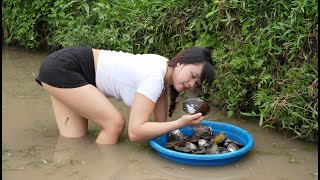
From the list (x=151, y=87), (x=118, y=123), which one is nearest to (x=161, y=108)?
(x=118, y=123)

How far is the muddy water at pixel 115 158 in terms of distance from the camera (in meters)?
2.91

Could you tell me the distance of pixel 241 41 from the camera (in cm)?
378

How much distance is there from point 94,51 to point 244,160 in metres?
1.21

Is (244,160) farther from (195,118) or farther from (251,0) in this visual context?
(251,0)

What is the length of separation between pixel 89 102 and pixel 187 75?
2.15ft

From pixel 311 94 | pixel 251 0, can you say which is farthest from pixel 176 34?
pixel 311 94

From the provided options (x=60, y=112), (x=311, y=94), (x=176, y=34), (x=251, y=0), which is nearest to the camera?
(x=311, y=94)

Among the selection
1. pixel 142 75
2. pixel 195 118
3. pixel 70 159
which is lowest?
pixel 70 159

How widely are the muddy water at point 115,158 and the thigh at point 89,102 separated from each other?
21 cm

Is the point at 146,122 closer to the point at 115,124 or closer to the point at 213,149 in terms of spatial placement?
the point at 115,124

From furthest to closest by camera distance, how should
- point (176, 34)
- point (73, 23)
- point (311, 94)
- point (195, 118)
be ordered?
point (73, 23) → point (176, 34) → point (311, 94) → point (195, 118)

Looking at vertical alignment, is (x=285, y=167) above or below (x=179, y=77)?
below

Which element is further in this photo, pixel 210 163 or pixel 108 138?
pixel 108 138

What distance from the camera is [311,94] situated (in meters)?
3.18
